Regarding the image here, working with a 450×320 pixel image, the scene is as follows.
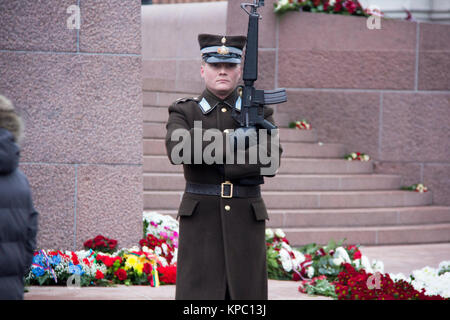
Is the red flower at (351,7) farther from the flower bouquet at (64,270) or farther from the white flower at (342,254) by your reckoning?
the flower bouquet at (64,270)

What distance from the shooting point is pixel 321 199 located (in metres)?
10.2

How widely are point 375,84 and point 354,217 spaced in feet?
8.38

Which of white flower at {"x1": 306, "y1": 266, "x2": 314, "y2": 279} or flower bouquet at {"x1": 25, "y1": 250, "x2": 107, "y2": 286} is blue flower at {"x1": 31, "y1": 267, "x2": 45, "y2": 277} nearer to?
flower bouquet at {"x1": 25, "y1": 250, "x2": 107, "y2": 286}

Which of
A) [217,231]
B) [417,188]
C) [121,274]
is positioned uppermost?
[217,231]

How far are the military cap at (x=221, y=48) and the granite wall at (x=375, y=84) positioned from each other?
733 cm

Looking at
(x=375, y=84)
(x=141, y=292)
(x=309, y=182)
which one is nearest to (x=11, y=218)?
(x=141, y=292)

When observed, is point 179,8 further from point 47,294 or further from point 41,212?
point 47,294

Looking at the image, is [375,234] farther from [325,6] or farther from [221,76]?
[221,76]

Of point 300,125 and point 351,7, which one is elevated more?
point 351,7

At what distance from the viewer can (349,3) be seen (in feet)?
38.8

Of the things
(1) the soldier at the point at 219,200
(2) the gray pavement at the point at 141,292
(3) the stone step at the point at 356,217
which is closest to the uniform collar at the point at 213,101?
(1) the soldier at the point at 219,200

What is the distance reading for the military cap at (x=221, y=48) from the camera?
4.35 m
